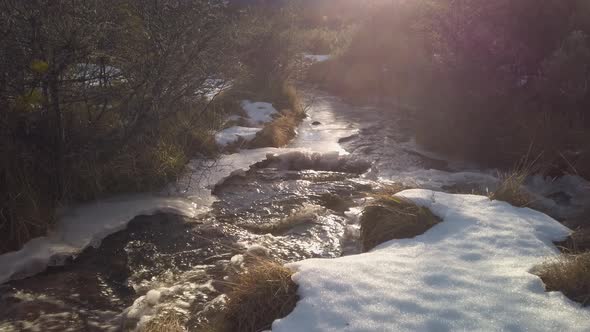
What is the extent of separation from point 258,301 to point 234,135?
572 centimetres

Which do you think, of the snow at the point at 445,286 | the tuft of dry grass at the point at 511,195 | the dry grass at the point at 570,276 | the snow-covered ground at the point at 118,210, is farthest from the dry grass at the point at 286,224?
the dry grass at the point at 570,276

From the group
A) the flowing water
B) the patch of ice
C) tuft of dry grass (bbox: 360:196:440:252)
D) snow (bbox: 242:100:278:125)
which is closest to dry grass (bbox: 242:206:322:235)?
the flowing water

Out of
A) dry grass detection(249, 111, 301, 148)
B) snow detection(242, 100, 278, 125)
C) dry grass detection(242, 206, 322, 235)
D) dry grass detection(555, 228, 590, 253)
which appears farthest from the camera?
snow detection(242, 100, 278, 125)

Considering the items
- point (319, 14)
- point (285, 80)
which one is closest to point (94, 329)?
point (285, 80)

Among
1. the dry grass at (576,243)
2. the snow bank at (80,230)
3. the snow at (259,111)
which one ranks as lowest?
the snow bank at (80,230)

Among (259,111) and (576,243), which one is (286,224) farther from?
(259,111)

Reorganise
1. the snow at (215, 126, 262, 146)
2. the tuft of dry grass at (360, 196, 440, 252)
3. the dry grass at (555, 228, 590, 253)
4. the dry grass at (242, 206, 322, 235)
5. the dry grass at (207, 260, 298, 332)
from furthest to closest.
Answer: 1. the snow at (215, 126, 262, 146)
2. the dry grass at (242, 206, 322, 235)
3. the tuft of dry grass at (360, 196, 440, 252)
4. the dry grass at (555, 228, 590, 253)
5. the dry grass at (207, 260, 298, 332)

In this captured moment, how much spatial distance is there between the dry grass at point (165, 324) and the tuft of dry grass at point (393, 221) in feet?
7.07

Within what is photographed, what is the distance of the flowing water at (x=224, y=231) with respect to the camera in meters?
4.32

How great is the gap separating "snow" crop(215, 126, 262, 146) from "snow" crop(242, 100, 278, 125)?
2.98 ft

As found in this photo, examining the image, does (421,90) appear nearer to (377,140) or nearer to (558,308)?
(377,140)

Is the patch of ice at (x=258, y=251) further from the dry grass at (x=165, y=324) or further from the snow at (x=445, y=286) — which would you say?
the dry grass at (x=165, y=324)

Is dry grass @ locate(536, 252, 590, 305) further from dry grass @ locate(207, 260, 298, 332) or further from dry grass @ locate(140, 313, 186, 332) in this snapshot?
dry grass @ locate(140, 313, 186, 332)

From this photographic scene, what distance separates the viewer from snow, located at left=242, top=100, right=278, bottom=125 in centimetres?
1103
